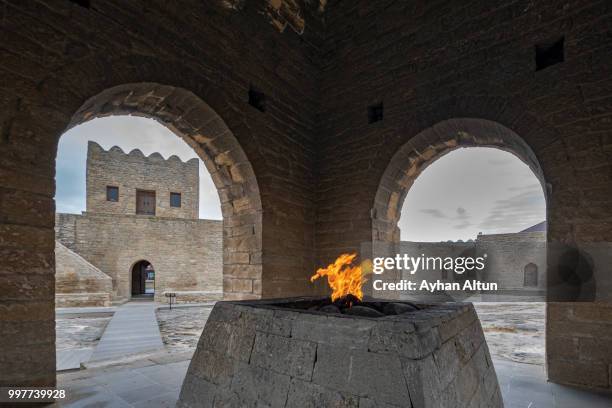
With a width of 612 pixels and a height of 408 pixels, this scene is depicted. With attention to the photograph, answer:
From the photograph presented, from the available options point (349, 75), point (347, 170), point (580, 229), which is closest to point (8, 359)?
point (347, 170)

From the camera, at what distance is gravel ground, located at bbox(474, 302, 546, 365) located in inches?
173

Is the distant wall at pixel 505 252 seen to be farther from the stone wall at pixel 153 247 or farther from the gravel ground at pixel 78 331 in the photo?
the gravel ground at pixel 78 331

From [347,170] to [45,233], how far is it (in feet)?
13.3

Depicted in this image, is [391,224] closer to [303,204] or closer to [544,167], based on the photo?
[303,204]

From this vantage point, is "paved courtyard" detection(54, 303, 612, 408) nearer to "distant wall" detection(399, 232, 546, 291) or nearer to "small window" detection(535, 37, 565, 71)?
"small window" detection(535, 37, 565, 71)

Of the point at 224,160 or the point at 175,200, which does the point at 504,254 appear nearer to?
the point at 224,160

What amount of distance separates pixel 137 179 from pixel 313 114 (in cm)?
1391

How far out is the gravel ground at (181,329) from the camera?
5.18m

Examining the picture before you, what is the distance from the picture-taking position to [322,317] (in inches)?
69.7

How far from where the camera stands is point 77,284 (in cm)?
1200

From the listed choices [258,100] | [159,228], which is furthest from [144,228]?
[258,100]

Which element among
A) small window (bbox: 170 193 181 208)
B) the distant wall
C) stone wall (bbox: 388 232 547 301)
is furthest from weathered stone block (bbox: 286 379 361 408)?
small window (bbox: 170 193 181 208)

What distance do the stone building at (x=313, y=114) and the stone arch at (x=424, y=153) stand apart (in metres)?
0.03

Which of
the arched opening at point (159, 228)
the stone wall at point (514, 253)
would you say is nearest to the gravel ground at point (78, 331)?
the arched opening at point (159, 228)
